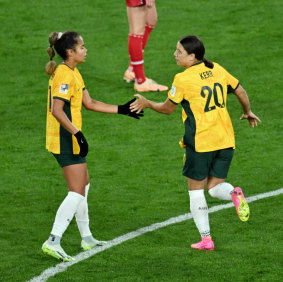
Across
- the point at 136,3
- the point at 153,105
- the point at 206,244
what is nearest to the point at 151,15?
the point at 136,3

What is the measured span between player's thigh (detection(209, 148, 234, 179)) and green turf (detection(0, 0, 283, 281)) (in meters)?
0.64

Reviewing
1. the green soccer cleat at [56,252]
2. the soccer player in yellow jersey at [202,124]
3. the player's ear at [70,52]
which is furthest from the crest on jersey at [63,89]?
the green soccer cleat at [56,252]

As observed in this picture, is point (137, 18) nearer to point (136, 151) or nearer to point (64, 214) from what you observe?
point (136, 151)

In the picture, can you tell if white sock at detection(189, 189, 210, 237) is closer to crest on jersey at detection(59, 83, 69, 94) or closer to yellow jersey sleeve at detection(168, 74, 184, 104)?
yellow jersey sleeve at detection(168, 74, 184, 104)

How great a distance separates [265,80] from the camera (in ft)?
45.9

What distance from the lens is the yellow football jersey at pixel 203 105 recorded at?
303 inches

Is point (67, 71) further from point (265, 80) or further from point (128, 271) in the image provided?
point (265, 80)

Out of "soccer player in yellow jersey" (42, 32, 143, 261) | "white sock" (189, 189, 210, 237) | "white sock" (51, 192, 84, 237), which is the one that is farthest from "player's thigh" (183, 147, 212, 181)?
"white sock" (51, 192, 84, 237)

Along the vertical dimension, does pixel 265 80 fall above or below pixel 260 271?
above

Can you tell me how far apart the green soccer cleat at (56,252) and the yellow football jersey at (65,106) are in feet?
2.68

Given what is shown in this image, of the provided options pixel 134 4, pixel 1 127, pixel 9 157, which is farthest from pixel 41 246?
pixel 134 4

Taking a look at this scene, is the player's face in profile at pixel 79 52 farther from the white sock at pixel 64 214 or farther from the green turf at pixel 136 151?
the green turf at pixel 136 151

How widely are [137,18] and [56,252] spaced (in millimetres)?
6250

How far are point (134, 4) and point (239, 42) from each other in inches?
127
